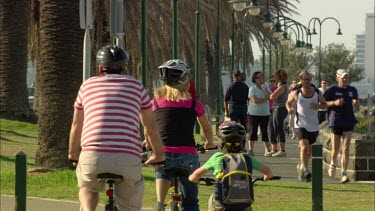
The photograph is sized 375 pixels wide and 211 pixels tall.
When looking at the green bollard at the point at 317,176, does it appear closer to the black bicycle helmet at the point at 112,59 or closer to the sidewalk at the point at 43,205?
the sidewalk at the point at 43,205

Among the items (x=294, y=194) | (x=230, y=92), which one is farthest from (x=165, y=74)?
(x=230, y=92)

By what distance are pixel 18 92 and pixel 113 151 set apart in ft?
79.7

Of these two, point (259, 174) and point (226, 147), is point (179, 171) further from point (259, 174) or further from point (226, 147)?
point (259, 174)

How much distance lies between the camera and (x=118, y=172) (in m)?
7.71

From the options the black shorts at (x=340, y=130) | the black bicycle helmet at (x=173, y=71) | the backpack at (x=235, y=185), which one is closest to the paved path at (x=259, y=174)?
the black shorts at (x=340, y=130)

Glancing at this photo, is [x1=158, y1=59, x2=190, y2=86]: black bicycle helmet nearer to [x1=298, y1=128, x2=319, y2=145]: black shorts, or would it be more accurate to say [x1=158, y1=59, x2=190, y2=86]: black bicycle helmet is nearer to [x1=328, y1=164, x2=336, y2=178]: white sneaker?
[x1=298, y1=128, x2=319, y2=145]: black shorts

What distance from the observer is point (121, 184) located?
7.86 m

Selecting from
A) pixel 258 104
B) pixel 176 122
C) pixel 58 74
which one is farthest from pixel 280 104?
pixel 176 122

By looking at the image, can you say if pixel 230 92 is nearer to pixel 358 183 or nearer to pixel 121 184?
pixel 358 183

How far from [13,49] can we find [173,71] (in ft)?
73.0

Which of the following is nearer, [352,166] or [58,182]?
[58,182]

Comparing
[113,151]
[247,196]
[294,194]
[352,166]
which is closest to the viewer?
[113,151]

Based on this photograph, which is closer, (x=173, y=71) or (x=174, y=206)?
(x=174, y=206)

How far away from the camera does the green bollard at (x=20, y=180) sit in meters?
10.7
